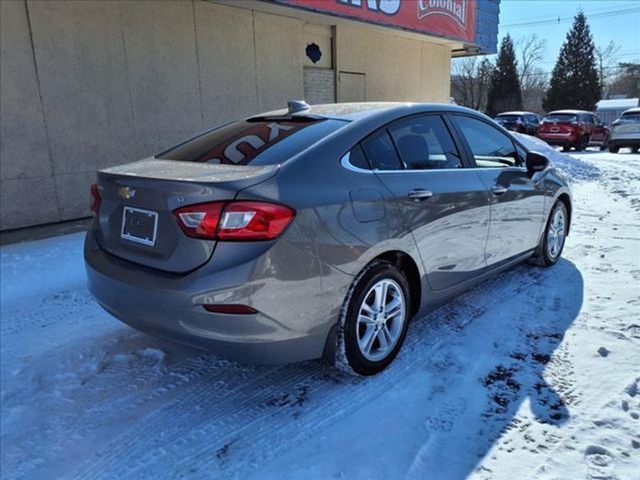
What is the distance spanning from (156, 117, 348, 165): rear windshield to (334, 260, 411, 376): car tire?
0.81 meters

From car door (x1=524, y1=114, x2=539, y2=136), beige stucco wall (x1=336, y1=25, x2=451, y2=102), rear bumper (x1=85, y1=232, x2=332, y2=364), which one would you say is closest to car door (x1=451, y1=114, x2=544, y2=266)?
rear bumper (x1=85, y1=232, x2=332, y2=364)

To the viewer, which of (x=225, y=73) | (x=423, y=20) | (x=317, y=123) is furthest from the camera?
(x=423, y=20)

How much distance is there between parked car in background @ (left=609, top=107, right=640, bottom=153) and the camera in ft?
63.6

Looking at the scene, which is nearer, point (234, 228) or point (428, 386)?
point (234, 228)

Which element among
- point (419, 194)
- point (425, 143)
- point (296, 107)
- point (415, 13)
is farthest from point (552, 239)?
point (415, 13)

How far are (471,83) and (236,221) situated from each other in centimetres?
5956

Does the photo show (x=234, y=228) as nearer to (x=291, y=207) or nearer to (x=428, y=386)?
(x=291, y=207)

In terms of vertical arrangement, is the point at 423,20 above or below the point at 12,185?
above

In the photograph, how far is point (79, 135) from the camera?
23.2ft

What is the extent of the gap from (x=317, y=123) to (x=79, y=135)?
5.19 meters

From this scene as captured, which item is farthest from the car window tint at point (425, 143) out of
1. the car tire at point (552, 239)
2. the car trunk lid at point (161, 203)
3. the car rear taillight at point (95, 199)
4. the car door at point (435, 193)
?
the car rear taillight at point (95, 199)

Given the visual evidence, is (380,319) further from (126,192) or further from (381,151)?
(126,192)

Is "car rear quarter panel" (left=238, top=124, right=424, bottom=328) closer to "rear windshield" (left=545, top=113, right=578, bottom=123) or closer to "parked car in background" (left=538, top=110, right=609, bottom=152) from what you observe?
"parked car in background" (left=538, top=110, right=609, bottom=152)

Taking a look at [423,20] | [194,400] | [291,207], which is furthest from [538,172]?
[423,20]
